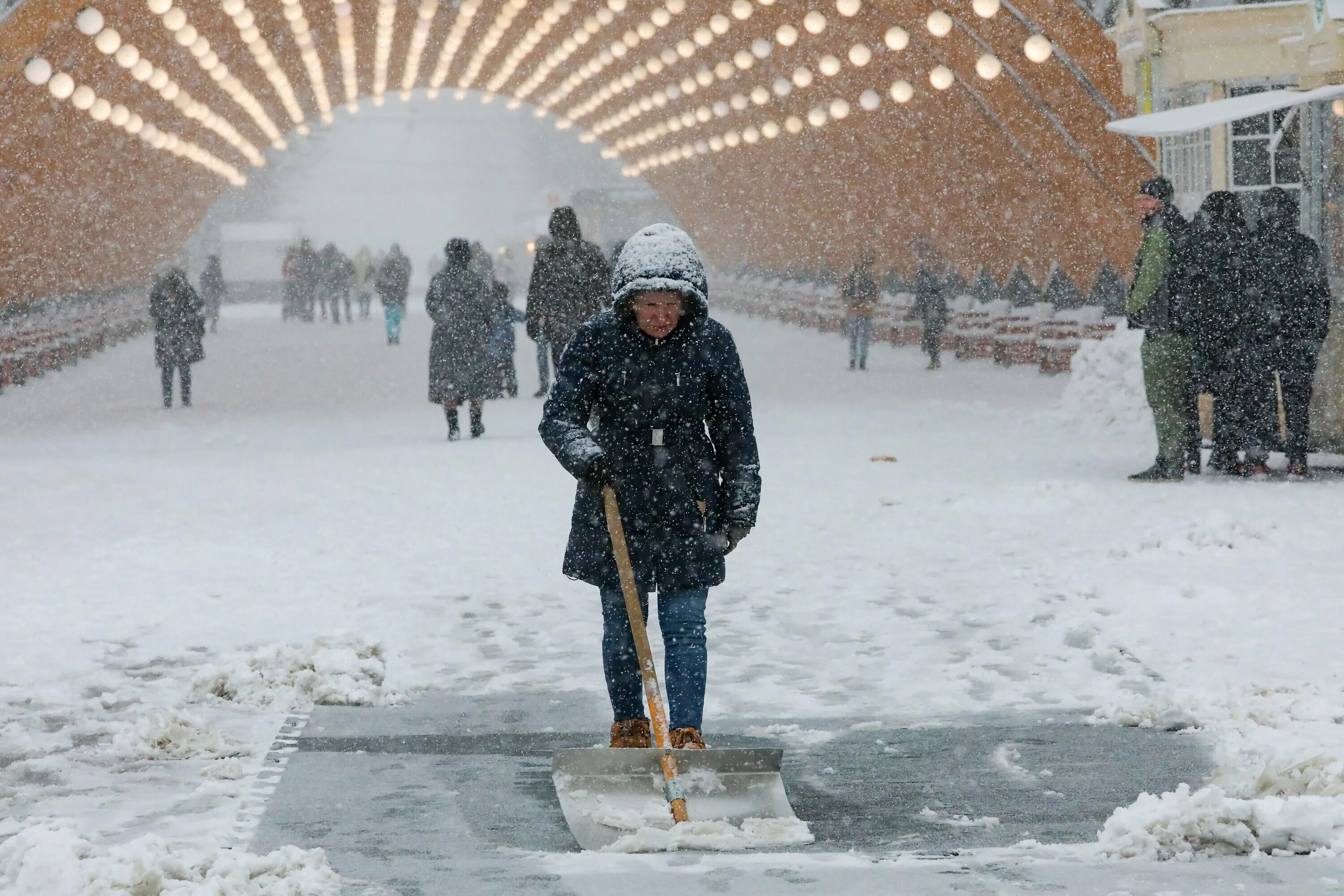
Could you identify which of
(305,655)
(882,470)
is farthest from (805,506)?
(305,655)

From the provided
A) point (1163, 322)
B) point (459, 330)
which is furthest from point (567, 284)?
point (1163, 322)

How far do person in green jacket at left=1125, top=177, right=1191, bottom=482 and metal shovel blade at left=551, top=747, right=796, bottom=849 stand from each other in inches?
303

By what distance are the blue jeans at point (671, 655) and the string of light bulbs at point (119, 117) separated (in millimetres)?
17765

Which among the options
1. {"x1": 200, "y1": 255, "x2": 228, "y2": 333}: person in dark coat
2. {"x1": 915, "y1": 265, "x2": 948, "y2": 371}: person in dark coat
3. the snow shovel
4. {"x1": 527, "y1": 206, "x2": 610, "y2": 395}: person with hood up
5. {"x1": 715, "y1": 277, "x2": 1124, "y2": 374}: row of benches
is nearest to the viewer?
the snow shovel

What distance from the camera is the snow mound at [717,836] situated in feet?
16.7

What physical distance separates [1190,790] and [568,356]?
86.4 inches

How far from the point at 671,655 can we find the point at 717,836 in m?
0.93

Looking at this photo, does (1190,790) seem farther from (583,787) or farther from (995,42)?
(995,42)

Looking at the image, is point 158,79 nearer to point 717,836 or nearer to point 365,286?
point 365,286

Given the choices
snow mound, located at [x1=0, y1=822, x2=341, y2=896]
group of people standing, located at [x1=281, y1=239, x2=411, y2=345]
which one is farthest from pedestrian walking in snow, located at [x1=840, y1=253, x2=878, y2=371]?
snow mound, located at [x1=0, y1=822, x2=341, y2=896]

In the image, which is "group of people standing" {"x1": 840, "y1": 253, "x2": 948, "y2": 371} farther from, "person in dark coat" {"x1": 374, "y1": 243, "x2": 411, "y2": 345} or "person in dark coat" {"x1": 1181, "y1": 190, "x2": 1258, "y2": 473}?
"person in dark coat" {"x1": 1181, "y1": 190, "x2": 1258, "y2": 473}

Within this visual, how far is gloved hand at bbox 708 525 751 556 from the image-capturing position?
5879 mm

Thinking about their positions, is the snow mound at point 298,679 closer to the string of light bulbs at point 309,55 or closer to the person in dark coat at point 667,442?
the person in dark coat at point 667,442

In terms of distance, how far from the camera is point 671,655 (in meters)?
5.99
